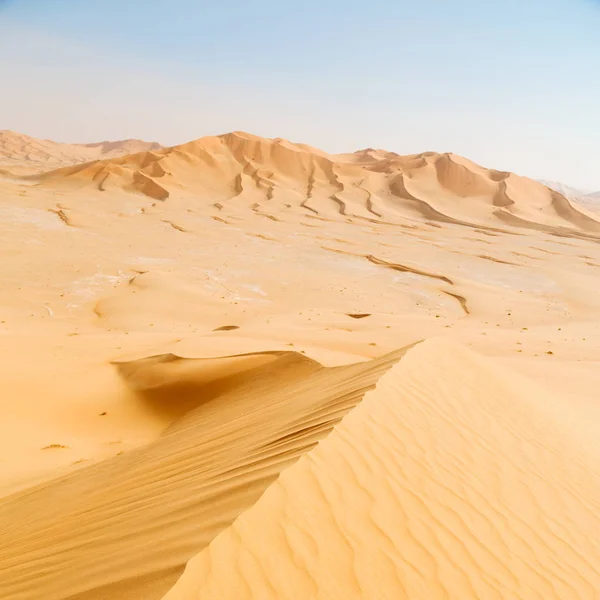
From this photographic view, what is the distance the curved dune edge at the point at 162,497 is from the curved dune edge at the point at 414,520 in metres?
0.14

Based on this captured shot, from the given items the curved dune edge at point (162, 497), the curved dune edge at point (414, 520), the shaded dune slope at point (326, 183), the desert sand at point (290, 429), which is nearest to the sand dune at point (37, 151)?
the shaded dune slope at point (326, 183)

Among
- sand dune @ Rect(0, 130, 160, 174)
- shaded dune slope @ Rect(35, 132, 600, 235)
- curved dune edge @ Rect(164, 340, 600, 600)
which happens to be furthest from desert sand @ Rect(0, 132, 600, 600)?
sand dune @ Rect(0, 130, 160, 174)

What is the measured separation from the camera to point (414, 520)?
7.71 ft

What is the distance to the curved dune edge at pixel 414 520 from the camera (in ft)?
6.07

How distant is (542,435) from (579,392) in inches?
118

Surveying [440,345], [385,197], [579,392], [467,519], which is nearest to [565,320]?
[579,392]

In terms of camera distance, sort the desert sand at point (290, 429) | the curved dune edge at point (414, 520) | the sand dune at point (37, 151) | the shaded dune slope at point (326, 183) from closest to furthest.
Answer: the curved dune edge at point (414, 520) < the desert sand at point (290, 429) < the shaded dune slope at point (326, 183) < the sand dune at point (37, 151)

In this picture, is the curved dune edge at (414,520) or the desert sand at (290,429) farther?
the desert sand at (290,429)

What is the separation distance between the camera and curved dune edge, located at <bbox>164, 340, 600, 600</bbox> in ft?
6.07

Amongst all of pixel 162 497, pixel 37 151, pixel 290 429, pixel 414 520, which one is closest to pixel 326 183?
pixel 290 429

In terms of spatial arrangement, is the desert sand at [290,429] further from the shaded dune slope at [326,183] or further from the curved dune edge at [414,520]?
the shaded dune slope at [326,183]

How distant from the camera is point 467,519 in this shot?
8.29 ft

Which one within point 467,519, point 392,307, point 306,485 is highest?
point 306,485

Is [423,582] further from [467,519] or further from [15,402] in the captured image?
[15,402]
